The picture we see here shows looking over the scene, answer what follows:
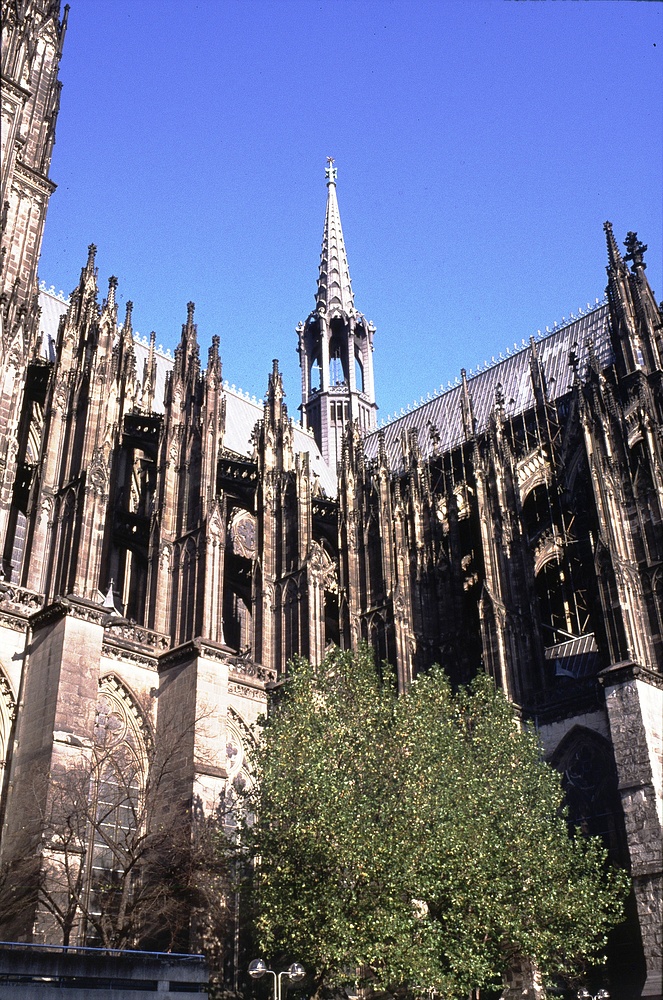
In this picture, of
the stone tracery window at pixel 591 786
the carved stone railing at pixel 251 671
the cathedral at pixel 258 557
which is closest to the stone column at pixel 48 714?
the cathedral at pixel 258 557

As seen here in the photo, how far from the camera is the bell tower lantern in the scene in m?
61.2

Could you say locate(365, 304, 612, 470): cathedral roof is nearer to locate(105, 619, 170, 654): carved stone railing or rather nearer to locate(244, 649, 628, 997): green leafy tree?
locate(105, 619, 170, 654): carved stone railing

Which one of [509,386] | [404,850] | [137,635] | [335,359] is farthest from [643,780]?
[335,359]

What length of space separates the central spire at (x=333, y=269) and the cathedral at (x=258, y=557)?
2410cm

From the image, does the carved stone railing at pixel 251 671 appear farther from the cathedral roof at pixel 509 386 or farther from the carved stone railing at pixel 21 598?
the cathedral roof at pixel 509 386

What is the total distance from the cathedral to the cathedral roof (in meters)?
2.83

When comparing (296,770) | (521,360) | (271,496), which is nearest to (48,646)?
(296,770)

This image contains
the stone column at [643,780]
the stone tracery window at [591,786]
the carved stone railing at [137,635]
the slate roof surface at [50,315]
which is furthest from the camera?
the slate roof surface at [50,315]

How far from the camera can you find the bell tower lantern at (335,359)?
61.2 metres

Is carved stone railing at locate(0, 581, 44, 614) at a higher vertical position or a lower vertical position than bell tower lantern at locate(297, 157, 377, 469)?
lower

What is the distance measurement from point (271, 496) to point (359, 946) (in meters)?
16.7

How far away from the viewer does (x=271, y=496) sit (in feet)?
108

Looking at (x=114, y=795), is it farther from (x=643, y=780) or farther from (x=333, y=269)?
(x=333, y=269)

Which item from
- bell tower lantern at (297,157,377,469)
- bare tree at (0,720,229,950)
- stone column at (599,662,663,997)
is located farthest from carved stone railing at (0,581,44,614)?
bell tower lantern at (297,157,377,469)
